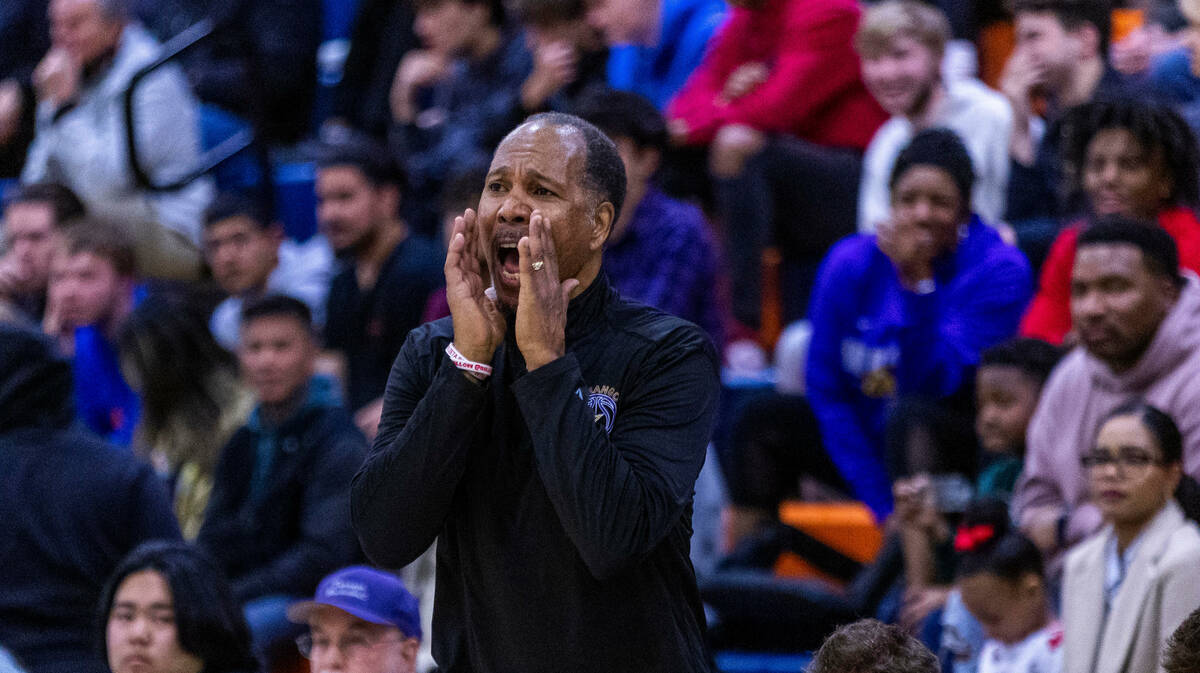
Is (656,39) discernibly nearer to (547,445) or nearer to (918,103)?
(918,103)

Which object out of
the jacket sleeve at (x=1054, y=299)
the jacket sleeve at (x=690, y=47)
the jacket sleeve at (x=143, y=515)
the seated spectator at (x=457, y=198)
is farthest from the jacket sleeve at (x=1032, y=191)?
the jacket sleeve at (x=143, y=515)

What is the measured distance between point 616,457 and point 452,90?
18.3 feet

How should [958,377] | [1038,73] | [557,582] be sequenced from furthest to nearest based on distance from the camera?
1. [1038,73]
2. [958,377]
3. [557,582]

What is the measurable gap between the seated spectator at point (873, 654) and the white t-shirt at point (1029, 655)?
1808 millimetres

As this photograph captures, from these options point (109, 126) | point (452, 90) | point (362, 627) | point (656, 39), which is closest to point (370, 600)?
point (362, 627)

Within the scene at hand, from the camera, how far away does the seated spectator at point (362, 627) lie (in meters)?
4.36

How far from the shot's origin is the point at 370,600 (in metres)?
4.37

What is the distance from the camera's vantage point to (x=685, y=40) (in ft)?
24.6

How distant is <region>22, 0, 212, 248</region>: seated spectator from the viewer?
8.41m

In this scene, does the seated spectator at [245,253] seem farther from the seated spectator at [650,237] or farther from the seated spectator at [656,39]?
the seated spectator at [650,237]

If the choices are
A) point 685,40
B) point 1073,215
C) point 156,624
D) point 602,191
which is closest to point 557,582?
Result: point 602,191

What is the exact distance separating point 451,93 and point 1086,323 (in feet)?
12.7

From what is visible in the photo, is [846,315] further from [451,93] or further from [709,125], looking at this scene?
[451,93]

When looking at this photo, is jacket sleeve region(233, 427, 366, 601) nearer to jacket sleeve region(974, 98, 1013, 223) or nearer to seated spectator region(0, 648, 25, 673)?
seated spectator region(0, 648, 25, 673)
